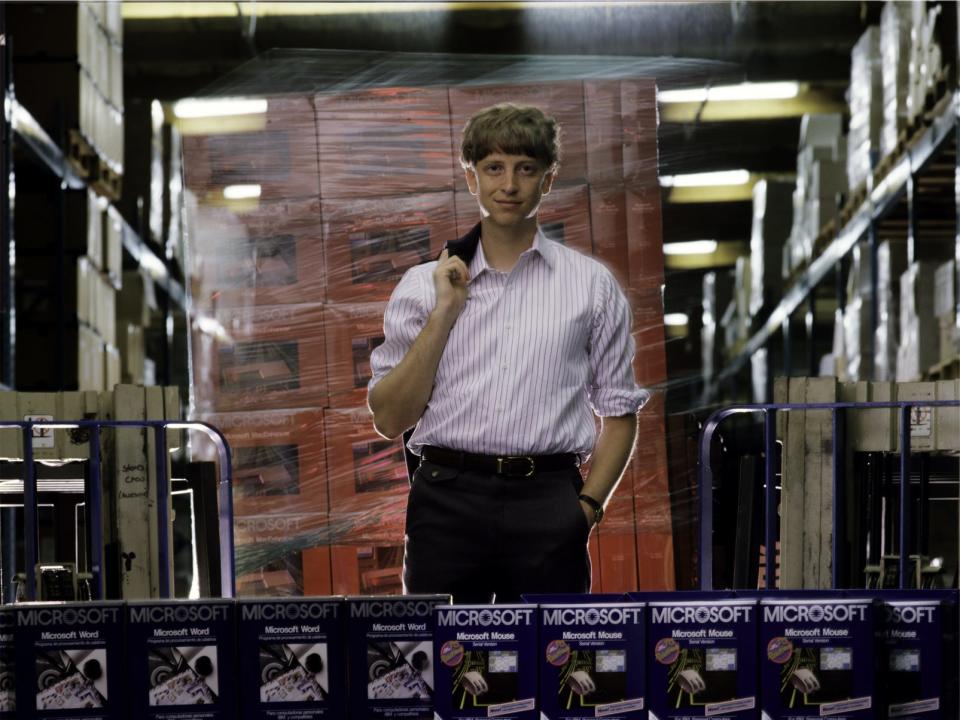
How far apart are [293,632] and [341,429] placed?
3932 millimetres

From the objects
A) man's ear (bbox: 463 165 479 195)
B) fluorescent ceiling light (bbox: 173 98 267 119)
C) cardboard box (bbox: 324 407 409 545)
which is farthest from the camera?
fluorescent ceiling light (bbox: 173 98 267 119)

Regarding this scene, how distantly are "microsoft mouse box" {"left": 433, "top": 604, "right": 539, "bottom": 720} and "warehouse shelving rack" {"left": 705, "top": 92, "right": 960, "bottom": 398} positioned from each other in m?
4.49

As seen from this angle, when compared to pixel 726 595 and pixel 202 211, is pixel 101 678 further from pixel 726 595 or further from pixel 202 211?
pixel 202 211

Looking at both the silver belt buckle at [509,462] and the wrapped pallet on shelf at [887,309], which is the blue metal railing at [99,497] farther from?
the wrapped pallet on shelf at [887,309]

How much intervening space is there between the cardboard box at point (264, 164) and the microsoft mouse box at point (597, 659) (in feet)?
14.3

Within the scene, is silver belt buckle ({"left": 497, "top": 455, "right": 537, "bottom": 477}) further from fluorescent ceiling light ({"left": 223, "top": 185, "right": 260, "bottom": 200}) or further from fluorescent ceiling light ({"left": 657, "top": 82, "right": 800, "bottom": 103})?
fluorescent ceiling light ({"left": 657, "top": 82, "right": 800, "bottom": 103})

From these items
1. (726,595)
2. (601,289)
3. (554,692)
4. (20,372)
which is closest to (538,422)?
(601,289)

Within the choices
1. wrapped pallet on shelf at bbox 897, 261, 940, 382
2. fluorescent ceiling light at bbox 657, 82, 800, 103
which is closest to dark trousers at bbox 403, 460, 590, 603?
fluorescent ceiling light at bbox 657, 82, 800, 103

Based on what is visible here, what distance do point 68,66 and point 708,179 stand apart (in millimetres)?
3493

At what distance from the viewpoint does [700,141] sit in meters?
6.58

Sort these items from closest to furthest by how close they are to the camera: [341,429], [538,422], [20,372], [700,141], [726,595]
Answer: [726,595] → [538,422] → [341,429] → [700,141] → [20,372]

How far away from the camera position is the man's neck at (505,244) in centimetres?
330

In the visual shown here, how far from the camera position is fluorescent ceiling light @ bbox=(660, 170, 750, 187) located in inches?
255

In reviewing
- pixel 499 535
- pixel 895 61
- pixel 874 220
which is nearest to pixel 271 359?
pixel 499 535
